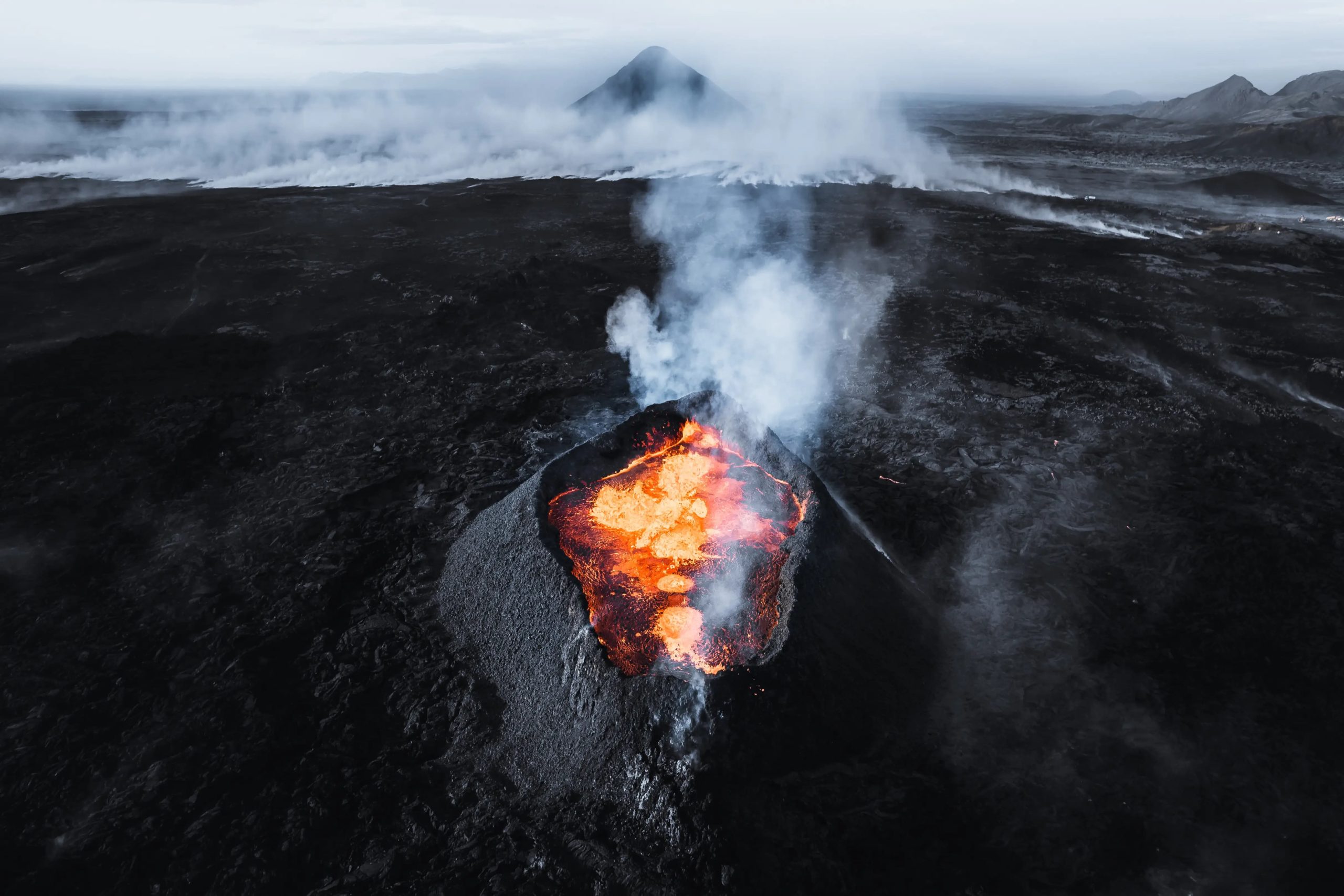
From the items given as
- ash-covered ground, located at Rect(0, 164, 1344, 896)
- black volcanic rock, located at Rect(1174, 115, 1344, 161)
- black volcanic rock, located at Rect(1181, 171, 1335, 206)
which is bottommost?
ash-covered ground, located at Rect(0, 164, 1344, 896)

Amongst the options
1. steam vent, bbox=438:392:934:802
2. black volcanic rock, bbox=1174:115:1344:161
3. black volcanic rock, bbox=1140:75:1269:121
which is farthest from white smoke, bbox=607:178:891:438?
black volcanic rock, bbox=1140:75:1269:121

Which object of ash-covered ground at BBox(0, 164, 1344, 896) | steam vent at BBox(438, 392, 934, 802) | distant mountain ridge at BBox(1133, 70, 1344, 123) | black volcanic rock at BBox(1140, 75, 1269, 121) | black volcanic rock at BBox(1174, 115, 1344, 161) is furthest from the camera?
black volcanic rock at BBox(1140, 75, 1269, 121)

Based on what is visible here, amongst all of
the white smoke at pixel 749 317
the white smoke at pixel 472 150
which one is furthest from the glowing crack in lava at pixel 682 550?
the white smoke at pixel 472 150

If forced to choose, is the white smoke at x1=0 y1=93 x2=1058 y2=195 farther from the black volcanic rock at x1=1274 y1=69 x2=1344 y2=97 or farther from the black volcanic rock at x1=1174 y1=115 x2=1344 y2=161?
the black volcanic rock at x1=1274 y1=69 x2=1344 y2=97

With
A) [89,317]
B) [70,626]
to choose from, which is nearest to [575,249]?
[89,317]

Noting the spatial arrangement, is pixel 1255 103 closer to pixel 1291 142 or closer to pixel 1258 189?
pixel 1291 142

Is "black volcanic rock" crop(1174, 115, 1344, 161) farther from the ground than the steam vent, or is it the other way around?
"black volcanic rock" crop(1174, 115, 1344, 161)

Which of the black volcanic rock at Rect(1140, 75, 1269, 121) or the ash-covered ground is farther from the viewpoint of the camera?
the black volcanic rock at Rect(1140, 75, 1269, 121)

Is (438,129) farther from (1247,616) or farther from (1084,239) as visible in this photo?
(1247,616)
